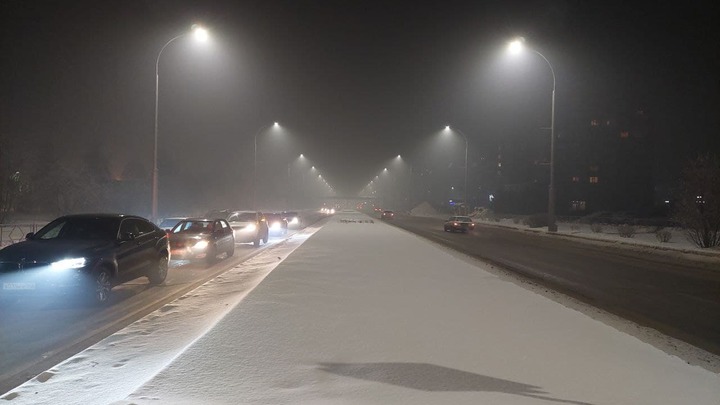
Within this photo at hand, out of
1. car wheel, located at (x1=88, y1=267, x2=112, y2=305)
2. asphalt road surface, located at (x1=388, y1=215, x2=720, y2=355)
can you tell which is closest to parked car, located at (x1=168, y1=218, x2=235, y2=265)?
car wheel, located at (x1=88, y1=267, x2=112, y2=305)

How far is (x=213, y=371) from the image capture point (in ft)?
17.2

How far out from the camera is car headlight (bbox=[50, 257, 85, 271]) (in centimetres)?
909

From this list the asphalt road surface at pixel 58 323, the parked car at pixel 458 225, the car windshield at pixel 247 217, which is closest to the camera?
the asphalt road surface at pixel 58 323

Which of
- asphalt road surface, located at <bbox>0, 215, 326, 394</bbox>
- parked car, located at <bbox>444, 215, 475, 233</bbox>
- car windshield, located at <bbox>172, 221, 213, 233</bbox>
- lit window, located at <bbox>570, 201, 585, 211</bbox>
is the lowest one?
asphalt road surface, located at <bbox>0, 215, 326, 394</bbox>

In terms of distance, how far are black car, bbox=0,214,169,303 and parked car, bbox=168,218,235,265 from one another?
4.19m

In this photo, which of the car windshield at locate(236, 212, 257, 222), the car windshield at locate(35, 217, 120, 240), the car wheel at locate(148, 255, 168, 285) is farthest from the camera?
the car windshield at locate(236, 212, 257, 222)

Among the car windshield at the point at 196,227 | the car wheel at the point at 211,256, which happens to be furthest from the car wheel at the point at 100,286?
the car windshield at the point at 196,227

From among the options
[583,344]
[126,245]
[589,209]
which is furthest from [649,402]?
[589,209]

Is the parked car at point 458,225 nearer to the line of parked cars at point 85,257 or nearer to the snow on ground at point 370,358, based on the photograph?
the line of parked cars at point 85,257

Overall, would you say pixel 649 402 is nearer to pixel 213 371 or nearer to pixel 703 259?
pixel 213 371

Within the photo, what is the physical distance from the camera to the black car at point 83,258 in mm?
8984

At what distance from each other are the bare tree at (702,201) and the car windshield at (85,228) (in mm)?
25768

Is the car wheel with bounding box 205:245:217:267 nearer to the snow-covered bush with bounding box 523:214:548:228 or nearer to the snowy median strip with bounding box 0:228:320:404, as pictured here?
the snowy median strip with bounding box 0:228:320:404

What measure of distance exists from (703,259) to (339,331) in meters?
19.6
